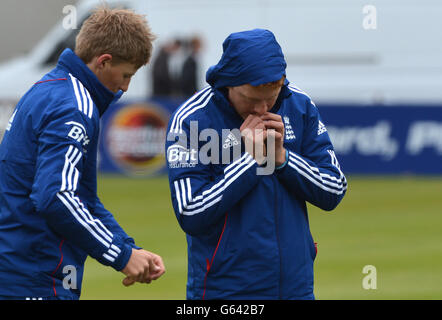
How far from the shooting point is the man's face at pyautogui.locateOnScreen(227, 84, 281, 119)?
12.8 ft

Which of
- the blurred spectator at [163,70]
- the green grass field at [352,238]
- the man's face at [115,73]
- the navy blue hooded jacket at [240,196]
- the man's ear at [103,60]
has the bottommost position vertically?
the green grass field at [352,238]

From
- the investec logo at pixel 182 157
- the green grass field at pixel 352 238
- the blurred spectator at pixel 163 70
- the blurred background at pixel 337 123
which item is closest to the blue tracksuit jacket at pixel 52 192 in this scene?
the investec logo at pixel 182 157

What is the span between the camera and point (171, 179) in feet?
13.1

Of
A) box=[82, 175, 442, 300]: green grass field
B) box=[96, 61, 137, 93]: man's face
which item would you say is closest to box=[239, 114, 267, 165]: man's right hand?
box=[96, 61, 137, 93]: man's face

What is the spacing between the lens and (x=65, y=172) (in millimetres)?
3748

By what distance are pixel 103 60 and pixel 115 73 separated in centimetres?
9

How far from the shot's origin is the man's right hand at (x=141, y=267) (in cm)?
400

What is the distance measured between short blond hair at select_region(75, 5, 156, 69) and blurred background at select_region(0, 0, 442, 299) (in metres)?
2.06

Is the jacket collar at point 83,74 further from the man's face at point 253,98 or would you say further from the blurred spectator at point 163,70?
the blurred spectator at point 163,70

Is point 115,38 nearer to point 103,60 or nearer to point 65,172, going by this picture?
point 103,60

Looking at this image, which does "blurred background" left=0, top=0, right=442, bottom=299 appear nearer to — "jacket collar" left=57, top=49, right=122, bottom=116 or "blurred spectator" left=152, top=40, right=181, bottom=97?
"blurred spectator" left=152, top=40, right=181, bottom=97

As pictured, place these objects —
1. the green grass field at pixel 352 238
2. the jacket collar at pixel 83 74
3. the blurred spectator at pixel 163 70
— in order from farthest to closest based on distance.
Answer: the blurred spectator at pixel 163 70 → the green grass field at pixel 352 238 → the jacket collar at pixel 83 74
